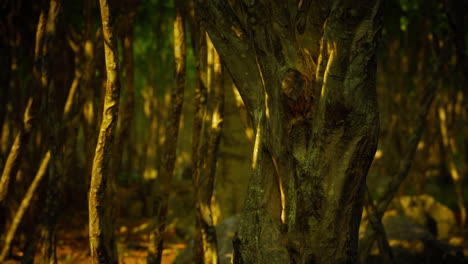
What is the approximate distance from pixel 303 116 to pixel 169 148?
6.75 ft

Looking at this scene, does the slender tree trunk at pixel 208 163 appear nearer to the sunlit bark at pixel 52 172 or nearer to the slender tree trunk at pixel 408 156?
the sunlit bark at pixel 52 172

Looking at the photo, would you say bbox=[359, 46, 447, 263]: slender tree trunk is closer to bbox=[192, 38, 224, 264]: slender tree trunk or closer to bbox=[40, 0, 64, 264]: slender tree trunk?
bbox=[192, 38, 224, 264]: slender tree trunk

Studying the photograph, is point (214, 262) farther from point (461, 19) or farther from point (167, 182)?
point (461, 19)

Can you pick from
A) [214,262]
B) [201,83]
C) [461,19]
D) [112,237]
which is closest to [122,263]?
[112,237]

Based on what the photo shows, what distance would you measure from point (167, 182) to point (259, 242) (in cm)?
179

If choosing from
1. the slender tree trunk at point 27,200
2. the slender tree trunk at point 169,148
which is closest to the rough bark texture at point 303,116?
the slender tree trunk at point 169,148

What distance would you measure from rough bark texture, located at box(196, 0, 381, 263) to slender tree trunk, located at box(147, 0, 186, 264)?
1408mm

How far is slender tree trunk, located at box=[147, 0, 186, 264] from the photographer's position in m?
4.79

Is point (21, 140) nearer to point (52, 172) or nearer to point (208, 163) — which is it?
point (52, 172)

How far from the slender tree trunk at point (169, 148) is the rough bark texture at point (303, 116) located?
4.62ft

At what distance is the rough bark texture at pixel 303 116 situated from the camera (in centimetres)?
277

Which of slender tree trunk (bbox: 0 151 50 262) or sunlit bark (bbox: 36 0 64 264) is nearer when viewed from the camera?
sunlit bark (bbox: 36 0 64 264)

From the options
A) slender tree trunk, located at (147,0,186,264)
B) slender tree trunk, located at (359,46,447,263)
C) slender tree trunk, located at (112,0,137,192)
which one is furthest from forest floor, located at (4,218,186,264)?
slender tree trunk, located at (359,46,447,263)

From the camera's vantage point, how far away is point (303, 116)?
121 inches
